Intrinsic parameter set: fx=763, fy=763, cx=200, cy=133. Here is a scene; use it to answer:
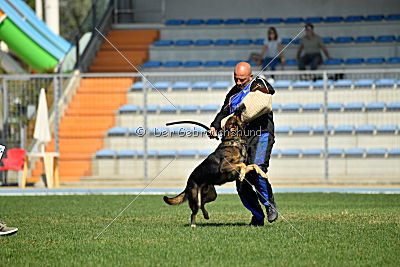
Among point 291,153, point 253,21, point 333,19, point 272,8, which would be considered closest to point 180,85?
point 291,153

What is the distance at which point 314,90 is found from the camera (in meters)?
19.8

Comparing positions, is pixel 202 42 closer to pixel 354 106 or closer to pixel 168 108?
pixel 168 108

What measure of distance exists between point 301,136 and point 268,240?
38.2ft

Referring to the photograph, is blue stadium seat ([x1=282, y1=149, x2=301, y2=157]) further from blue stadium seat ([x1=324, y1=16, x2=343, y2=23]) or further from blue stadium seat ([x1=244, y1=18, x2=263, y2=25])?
blue stadium seat ([x1=244, y1=18, x2=263, y2=25])

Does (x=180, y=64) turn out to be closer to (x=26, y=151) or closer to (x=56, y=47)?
(x=56, y=47)

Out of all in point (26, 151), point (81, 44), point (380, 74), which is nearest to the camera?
point (26, 151)

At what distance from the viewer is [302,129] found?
19.3 m

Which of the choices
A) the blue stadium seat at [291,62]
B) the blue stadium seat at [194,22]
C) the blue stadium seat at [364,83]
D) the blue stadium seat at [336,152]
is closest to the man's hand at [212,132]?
the blue stadium seat at [336,152]

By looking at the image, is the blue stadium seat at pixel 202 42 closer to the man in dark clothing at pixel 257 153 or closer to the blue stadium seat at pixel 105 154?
the blue stadium seat at pixel 105 154

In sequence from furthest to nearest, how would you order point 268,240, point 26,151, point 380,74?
point 380,74 < point 26,151 < point 268,240

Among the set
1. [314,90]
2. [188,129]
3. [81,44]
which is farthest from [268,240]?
[81,44]

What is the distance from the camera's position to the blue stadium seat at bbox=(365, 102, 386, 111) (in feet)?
62.8

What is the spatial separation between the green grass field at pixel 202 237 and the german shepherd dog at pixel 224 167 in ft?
1.38

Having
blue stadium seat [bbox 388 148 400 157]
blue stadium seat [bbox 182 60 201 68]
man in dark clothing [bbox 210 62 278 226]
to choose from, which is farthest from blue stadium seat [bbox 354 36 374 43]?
man in dark clothing [bbox 210 62 278 226]
